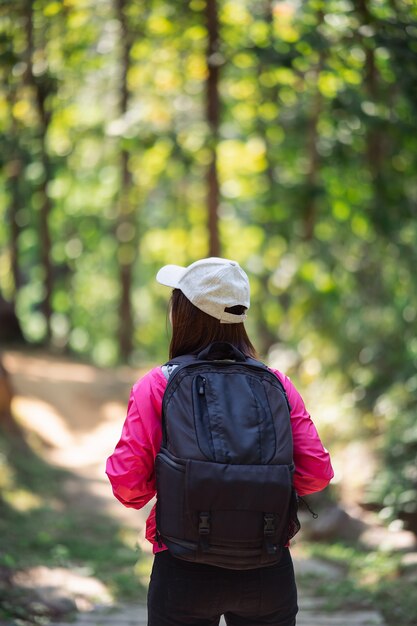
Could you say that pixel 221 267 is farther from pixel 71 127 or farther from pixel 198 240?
pixel 198 240

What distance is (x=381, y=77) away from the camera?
10234mm

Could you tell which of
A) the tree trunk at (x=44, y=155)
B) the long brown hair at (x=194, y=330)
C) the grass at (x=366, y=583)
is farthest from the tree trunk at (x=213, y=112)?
the long brown hair at (x=194, y=330)

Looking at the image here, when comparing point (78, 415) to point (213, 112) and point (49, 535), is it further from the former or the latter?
point (213, 112)

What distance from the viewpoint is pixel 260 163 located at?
50.8 feet

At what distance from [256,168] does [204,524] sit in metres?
14.8

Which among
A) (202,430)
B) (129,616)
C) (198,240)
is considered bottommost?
(129,616)

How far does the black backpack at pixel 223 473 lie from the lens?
2.28 meters

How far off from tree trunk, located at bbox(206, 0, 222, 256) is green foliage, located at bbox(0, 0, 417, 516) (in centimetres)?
17

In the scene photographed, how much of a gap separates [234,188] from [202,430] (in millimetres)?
16338

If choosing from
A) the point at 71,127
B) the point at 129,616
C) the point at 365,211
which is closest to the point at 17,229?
the point at 71,127

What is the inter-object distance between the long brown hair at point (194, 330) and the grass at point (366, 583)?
3109 millimetres

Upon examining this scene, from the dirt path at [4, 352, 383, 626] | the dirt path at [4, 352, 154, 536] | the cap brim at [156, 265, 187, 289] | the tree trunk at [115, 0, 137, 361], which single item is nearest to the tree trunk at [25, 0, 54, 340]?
the tree trunk at [115, 0, 137, 361]

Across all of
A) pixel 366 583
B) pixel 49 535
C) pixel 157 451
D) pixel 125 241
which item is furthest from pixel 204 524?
pixel 125 241

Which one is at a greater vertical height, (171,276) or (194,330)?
(171,276)
